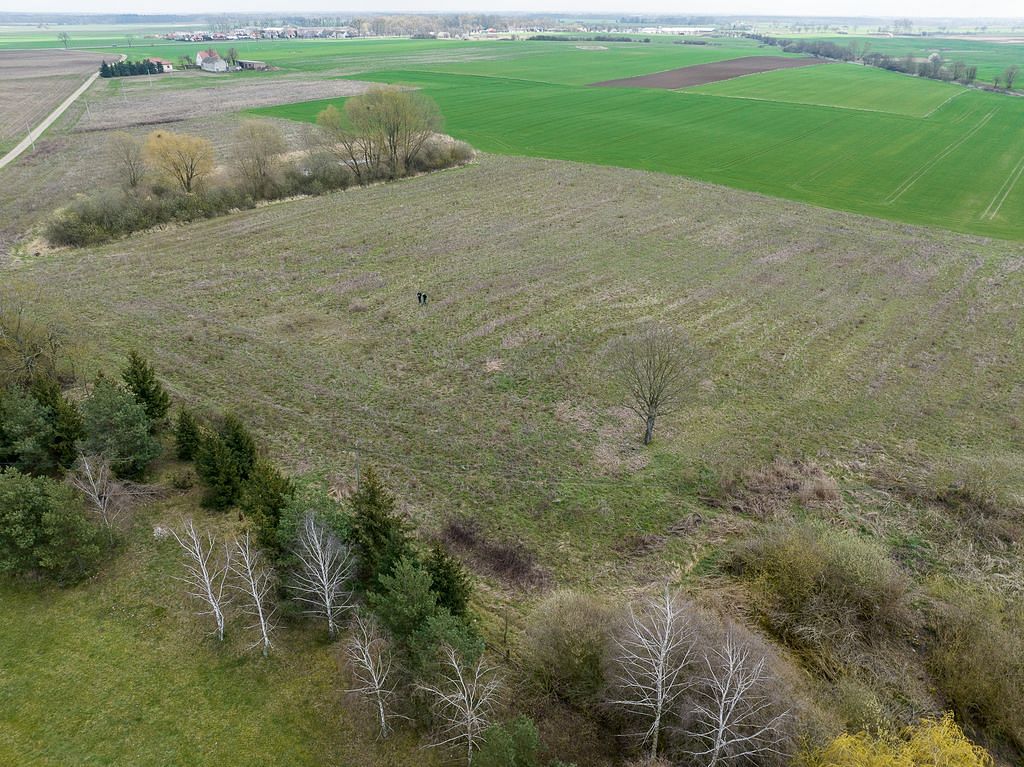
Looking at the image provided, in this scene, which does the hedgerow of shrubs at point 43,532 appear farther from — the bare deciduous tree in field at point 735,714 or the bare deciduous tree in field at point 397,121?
the bare deciduous tree in field at point 397,121

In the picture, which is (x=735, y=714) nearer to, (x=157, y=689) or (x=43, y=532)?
(x=157, y=689)

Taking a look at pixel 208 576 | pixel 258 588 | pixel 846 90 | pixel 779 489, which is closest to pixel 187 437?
pixel 208 576

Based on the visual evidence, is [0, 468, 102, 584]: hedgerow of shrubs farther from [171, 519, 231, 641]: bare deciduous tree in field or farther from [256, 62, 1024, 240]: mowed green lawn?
[256, 62, 1024, 240]: mowed green lawn

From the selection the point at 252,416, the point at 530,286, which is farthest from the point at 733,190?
the point at 252,416

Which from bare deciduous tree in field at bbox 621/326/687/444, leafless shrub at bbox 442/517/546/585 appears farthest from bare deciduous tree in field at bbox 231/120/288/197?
leafless shrub at bbox 442/517/546/585

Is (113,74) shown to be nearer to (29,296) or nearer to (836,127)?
(29,296)

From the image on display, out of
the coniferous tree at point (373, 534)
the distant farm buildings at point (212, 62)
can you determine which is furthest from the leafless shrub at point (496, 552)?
the distant farm buildings at point (212, 62)
